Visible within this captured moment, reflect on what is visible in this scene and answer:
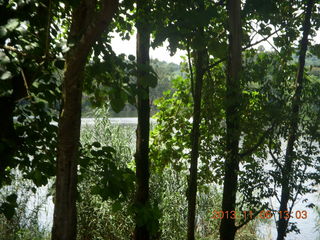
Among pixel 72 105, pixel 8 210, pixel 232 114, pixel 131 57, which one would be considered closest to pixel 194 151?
pixel 232 114

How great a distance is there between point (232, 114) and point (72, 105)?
7.69 feet

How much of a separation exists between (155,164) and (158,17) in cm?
235

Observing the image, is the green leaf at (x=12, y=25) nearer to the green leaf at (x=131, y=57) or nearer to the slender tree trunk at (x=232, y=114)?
the green leaf at (x=131, y=57)

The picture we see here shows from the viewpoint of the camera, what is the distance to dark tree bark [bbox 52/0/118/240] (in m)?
1.76

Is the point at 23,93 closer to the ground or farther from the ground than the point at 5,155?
farther from the ground

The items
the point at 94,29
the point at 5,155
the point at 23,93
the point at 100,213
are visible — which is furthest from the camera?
the point at 100,213

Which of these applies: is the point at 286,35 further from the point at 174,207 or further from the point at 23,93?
the point at 23,93

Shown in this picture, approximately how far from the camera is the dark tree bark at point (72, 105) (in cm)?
176

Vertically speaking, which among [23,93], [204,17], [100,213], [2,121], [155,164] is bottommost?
[100,213]

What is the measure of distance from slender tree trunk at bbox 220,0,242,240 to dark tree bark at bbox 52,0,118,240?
214 cm

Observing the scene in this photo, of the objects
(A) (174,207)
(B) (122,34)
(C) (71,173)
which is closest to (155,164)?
(A) (174,207)

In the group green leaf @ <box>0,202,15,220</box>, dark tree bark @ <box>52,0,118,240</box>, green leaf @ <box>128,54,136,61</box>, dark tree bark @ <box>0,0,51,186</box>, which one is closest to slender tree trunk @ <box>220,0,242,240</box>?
green leaf @ <box>128,54,136,61</box>

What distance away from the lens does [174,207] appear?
19.3 feet

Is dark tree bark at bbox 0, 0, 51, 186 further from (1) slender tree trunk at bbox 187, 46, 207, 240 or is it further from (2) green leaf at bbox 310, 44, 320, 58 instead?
(2) green leaf at bbox 310, 44, 320, 58
